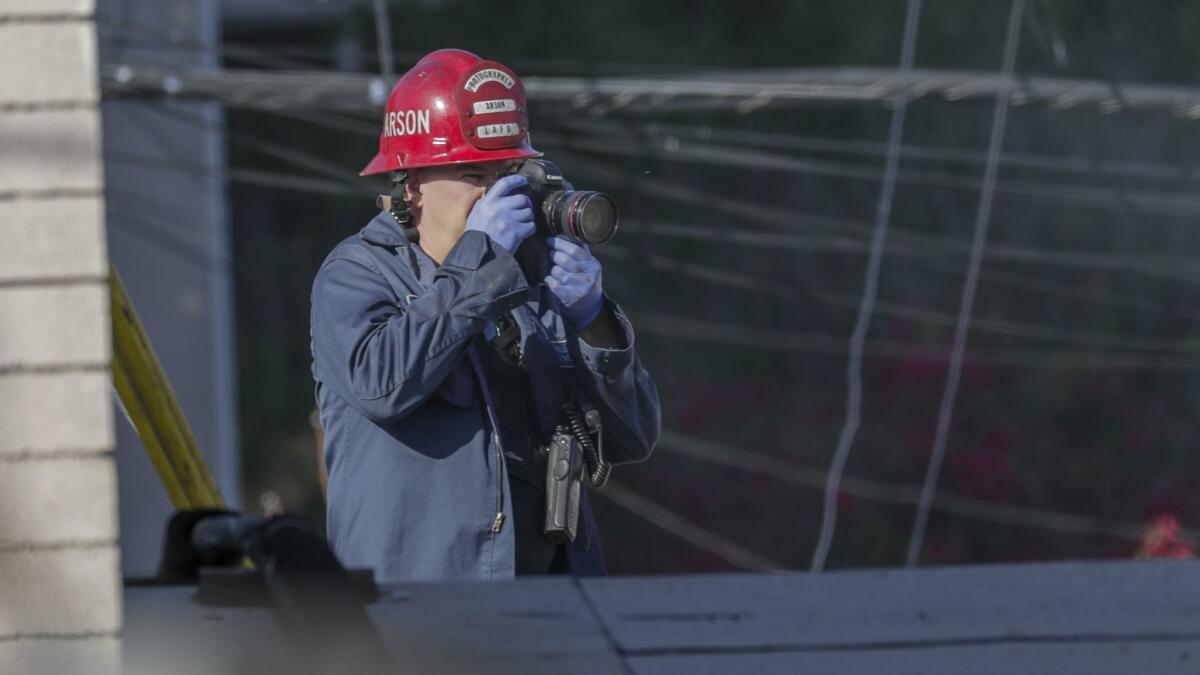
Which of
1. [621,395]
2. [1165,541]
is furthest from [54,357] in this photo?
[1165,541]

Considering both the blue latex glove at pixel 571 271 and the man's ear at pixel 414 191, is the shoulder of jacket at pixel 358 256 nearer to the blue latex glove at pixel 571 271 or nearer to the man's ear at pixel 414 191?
the man's ear at pixel 414 191

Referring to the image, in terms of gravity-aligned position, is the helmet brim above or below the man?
above

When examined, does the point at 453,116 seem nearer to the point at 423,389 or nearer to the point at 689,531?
the point at 423,389

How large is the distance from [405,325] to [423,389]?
9cm

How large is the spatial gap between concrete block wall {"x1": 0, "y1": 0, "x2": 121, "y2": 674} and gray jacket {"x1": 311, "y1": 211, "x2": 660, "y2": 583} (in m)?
0.80

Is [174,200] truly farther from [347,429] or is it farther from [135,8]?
[347,429]

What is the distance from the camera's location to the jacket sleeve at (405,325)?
7.42 ft

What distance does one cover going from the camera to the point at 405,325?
7.48ft

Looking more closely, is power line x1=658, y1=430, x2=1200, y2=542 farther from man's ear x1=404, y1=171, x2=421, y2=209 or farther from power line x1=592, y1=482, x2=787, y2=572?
man's ear x1=404, y1=171, x2=421, y2=209

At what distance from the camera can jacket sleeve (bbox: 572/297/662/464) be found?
2.47 meters

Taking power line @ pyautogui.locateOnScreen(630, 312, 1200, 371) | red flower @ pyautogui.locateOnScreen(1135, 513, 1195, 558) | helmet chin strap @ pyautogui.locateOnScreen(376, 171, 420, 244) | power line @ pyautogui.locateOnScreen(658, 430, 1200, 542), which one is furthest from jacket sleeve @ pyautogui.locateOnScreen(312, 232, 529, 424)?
power line @ pyautogui.locateOnScreen(630, 312, 1200, 371)

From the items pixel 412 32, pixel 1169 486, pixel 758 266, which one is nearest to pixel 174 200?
pixel 412 32

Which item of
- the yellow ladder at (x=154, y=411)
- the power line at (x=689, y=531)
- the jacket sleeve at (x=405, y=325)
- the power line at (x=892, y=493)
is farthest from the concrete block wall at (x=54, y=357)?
the power line at (x=892, y=493)

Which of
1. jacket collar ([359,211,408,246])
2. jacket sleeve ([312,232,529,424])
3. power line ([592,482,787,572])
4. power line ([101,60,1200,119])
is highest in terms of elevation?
power line ([101,60,1200,119])
